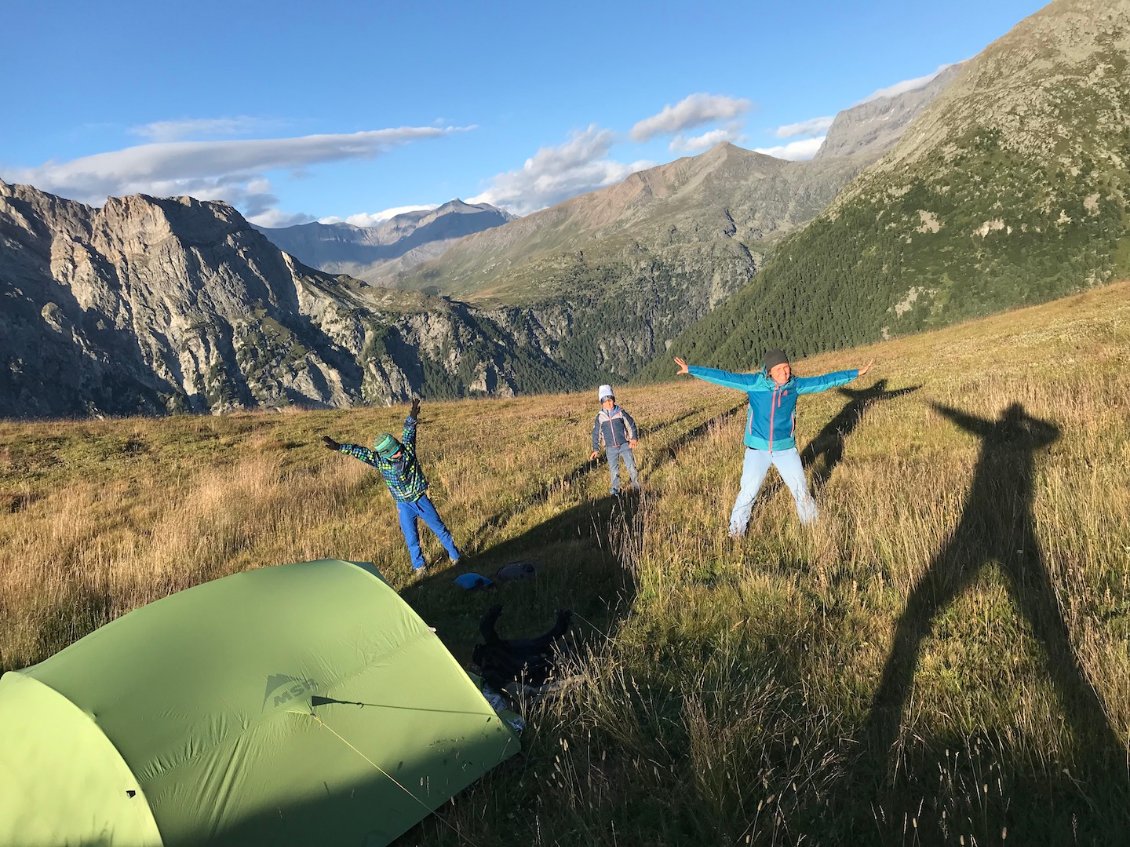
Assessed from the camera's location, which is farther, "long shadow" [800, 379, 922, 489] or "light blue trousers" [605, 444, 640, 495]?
"light blue trousers" [605, 444, 640, 495]

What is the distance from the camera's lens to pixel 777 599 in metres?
6.27

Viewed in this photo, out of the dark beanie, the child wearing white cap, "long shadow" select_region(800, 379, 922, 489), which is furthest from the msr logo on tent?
"long shadow" select_region(800, 379, 922, 489)

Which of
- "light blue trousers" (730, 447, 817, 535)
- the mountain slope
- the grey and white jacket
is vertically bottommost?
"light blue trousers" (730, 447, 817, 535)

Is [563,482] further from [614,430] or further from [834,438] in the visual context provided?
[834,438]

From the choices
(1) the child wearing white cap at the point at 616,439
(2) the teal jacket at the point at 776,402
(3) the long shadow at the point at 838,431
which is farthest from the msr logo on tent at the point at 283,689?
(3) the long shadow at the point at 838,431

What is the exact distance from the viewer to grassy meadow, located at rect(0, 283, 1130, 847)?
3.83 metres

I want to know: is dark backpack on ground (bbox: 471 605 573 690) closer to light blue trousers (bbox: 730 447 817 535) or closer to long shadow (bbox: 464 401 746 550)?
light blue trousers (bbox: 730 447 817 535)

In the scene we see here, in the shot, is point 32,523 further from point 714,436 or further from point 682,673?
point 714,436

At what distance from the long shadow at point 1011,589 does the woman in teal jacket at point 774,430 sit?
7.07 ft

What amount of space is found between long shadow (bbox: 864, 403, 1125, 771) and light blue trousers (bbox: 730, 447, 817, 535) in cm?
192

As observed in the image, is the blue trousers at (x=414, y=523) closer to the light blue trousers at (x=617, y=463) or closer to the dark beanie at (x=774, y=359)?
the light blue trousers at (x=617, y=463)

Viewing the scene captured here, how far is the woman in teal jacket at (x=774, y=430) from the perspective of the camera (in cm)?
859

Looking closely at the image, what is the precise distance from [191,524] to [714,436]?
12.6 m

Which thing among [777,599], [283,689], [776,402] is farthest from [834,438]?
[283,689]
